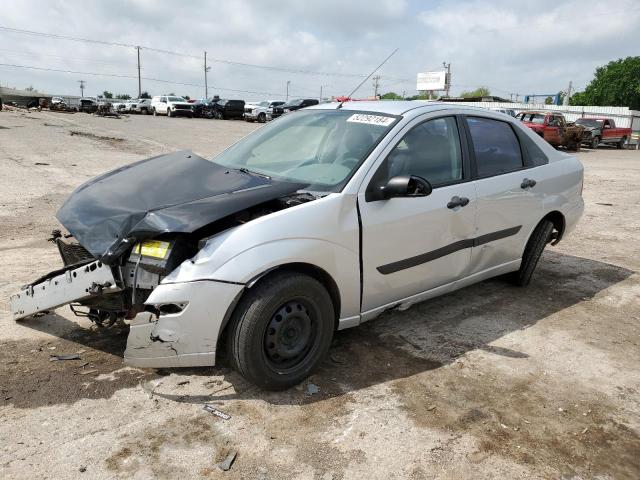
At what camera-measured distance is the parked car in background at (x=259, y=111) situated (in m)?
38.1

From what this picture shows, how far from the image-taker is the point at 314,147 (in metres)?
3.70

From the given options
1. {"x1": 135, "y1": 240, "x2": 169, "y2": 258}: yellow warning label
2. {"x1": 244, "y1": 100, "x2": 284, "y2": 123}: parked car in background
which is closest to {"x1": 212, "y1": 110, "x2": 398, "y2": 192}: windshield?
{"x1": 135, "y1": 240, "x2": 169, "y2": 258}: yellow warning label

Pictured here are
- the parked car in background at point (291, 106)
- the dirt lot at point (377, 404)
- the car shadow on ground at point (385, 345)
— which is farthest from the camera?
the parked car in background at point (291, 106)

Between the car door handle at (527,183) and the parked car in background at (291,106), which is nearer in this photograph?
the car door handle at (527,183)

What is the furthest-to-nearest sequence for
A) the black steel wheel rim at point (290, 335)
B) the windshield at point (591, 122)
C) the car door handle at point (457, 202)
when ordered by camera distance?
the windshield at point (591, 122) → the car door handle at point (457, 202) → the black steel wheel rim at point (290, 335)

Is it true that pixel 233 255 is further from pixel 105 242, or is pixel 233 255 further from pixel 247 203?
pixel 105 242

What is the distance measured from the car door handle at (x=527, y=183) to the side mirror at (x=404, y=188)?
151 cm

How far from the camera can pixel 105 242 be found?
286 centimetres

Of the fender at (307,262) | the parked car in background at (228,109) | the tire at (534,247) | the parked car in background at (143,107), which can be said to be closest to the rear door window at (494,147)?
the tire at (534,247)

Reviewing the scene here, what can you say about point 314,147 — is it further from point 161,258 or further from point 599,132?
point 599,132

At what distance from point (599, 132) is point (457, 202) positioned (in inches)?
1169

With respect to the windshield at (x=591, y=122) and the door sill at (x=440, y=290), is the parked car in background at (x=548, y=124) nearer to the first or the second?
the windshield at (x=591, y=122)

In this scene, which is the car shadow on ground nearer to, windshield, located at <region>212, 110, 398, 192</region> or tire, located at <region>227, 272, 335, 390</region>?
tire, located at <region>227, 272, 335, 390</region>

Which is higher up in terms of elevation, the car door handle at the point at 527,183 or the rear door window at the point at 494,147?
the rear door window at the point at 494,147
